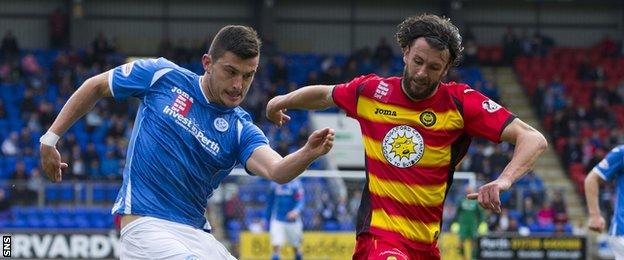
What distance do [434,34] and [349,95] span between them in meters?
0.64

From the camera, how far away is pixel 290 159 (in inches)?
230

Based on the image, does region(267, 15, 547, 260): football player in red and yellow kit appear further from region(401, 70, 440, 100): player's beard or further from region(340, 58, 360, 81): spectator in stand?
region(340, 58, 360, 81): spectator in stand

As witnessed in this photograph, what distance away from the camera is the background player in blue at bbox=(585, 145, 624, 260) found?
354 inches

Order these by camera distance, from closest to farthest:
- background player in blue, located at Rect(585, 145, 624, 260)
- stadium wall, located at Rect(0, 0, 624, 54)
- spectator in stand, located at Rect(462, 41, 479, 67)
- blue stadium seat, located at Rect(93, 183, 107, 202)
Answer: background player in blue, located at Rect(585, 145, 624, 260) < blue stadium seat, located at Rect(93, 183, 107, 202) < stadium wall, located at Rect(0, 0, 624, 54) < spectator in stand, located at Rect(462, 41, 479, 67)

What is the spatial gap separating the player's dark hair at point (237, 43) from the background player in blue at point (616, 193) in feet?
12.8

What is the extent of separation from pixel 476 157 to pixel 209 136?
2121 cm

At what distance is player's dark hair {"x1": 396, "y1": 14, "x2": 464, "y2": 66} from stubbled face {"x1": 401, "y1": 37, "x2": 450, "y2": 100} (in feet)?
0.10

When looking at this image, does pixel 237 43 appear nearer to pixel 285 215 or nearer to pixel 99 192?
pixel 285 215

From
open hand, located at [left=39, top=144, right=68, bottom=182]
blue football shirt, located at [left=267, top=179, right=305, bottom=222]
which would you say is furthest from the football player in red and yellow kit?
blue football shirt, located at [left=267, top=179, right=305, bottom=222]

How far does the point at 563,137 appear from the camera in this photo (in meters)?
30.9

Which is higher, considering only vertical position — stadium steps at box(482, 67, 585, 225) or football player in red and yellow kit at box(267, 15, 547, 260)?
football player in red and yellow kit at box(267, 15, 547, 260)

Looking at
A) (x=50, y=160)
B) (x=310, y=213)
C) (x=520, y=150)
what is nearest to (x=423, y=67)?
(x=520, y=150)

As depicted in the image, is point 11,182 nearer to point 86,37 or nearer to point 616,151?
point 86,37

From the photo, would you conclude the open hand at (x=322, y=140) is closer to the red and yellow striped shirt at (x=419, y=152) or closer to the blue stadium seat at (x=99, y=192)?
the red and yellow striped shirt at (x=419, y=152)
